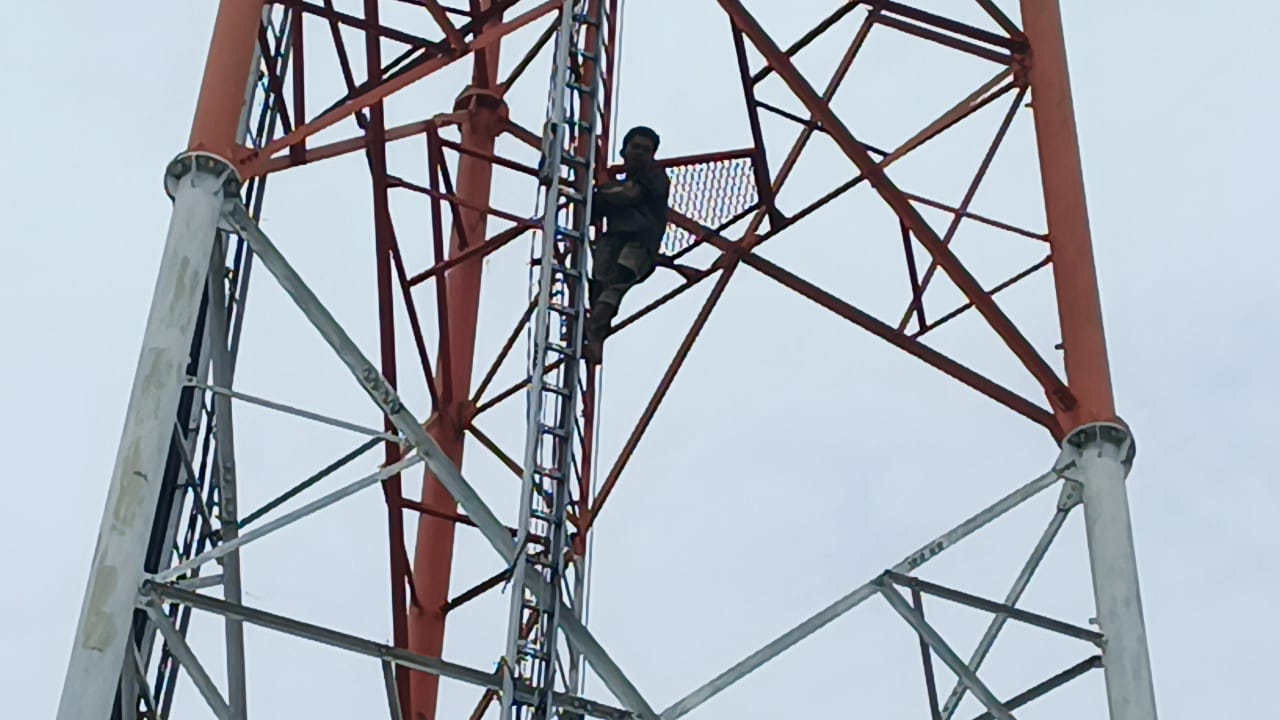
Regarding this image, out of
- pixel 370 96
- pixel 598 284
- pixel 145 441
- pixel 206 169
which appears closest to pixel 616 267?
pixel 598 284

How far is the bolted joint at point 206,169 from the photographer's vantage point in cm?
1484

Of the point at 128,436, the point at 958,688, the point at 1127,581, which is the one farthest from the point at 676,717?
the point at 128,436

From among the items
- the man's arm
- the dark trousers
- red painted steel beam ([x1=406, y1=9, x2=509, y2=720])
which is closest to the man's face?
the man's arm

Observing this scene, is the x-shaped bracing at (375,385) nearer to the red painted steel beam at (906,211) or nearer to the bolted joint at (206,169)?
the bolted joint at (206,169)

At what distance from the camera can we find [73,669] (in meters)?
13.1

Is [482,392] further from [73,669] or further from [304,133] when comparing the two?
[73,669]

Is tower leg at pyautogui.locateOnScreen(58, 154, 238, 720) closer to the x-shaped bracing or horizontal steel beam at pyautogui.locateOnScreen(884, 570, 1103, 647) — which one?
the x-shaped bracing

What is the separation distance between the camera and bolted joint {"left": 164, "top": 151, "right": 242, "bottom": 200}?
14836mm

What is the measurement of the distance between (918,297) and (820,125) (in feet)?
5.23

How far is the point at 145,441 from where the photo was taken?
13.8m

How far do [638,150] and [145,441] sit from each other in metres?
6.17

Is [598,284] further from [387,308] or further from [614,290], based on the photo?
[387,308]

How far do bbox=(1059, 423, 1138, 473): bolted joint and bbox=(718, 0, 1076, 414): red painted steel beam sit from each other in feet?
1.11

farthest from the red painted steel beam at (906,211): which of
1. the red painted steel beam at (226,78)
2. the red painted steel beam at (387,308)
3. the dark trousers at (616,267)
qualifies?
the red painted steel beam at (226,78)
